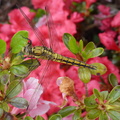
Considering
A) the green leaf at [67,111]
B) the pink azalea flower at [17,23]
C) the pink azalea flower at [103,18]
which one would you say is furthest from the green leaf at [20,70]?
the pink azalea flower at [103,18]

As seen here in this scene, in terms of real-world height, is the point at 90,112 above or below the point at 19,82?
below

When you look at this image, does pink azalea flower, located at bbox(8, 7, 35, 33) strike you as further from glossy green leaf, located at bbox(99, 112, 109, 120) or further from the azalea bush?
glossy green leaf, located at bbox(99, 112, 109, 120)

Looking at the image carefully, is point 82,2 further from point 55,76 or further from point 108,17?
point 55,76

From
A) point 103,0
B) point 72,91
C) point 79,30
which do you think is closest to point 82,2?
point 79,30

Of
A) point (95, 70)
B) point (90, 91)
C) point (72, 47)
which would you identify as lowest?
point (90, 91)

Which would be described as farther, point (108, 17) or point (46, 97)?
point (108, 17)

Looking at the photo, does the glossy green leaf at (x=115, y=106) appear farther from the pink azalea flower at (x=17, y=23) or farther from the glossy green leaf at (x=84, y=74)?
the pink azalea flower at (x=17, y=23)

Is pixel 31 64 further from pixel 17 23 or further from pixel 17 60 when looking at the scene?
pixel 17 23
